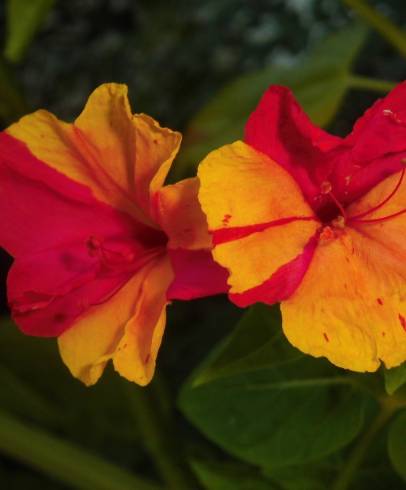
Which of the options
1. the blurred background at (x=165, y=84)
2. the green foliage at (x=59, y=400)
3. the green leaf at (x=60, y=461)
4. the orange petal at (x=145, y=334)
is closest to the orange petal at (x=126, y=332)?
the orange petal at (x=145, y=334)

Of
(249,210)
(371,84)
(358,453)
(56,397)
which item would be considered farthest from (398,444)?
(56,397)

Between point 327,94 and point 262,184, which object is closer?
point 262,184

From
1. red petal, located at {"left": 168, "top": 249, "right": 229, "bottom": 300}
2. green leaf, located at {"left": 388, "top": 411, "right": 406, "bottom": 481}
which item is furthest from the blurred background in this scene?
Result: red petal, located at {"left": 168, "top": 249, "right": 229, "bottom": 300}

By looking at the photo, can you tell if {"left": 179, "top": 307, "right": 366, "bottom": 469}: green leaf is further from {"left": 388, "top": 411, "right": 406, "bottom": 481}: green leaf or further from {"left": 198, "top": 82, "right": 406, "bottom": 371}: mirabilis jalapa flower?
{"left": 198, "top": 82, "right": 406, "bottom": 371}: mirabilis jalapa flower

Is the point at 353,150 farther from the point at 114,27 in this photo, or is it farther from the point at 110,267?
the point at 114,27

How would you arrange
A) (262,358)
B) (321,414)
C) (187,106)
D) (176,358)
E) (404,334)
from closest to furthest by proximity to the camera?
(404,334) → (262,358) → (321,414) → (176,358) → (187,106)

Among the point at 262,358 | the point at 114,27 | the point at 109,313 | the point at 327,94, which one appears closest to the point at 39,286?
the point at 109,313

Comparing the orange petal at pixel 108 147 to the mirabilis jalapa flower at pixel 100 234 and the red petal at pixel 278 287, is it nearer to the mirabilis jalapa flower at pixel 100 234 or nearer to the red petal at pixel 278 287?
the mirabilis jalapa flower at pixel 100 234

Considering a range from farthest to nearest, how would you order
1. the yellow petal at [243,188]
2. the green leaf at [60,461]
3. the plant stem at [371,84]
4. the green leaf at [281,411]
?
1. the plant stem at [371,84]
2. the green leaf at [60,461]
3. the green leaf at [281,411]
4. the yellow petal at [243,188]
